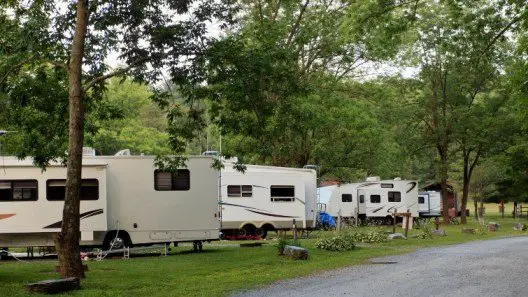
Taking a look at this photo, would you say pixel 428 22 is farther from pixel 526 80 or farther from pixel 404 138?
pixel 526 80

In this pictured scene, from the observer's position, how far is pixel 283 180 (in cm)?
2706

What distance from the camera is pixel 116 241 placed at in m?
19.2

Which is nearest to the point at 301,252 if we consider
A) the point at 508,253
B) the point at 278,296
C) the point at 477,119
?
the point at 508,253

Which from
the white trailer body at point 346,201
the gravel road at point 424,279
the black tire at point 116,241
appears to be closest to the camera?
the gravel road at point 424,279

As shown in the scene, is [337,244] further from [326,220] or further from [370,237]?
[326,220]

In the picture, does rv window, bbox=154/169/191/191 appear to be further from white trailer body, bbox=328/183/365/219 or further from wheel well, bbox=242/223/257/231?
white trailer body, bbox=328/183/365/219

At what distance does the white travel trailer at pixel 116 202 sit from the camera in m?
18.8

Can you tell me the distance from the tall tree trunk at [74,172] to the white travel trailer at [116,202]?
217 inches

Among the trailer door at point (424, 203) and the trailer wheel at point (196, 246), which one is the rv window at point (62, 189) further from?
the trailer door at point (424, 203)

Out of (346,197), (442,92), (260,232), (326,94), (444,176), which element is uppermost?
(442,92)

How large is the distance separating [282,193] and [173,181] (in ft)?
25.6

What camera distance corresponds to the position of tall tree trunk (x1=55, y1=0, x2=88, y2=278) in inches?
527

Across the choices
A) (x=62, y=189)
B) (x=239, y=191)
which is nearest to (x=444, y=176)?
(x=239, y=191)

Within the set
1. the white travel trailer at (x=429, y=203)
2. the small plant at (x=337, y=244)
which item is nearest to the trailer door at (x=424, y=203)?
the white travel trailer at (x=429, y=203)
